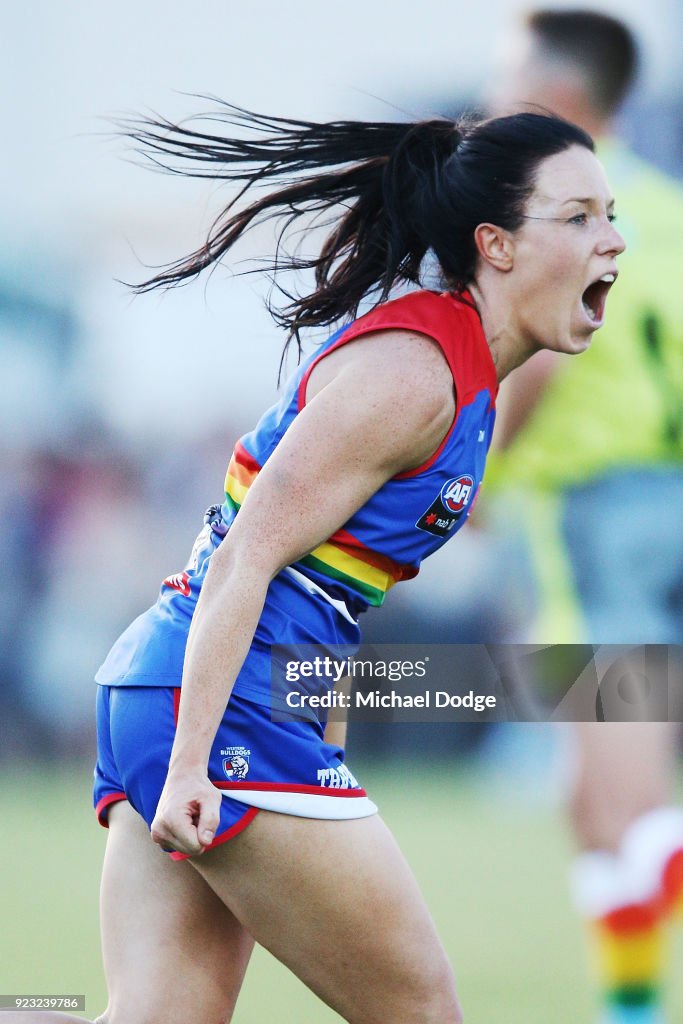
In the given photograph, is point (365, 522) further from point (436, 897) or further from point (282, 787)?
point (436, 897)

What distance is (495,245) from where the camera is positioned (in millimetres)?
2195

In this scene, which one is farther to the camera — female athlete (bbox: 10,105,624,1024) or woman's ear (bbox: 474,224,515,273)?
woman's ear (bbox: 474,224,515,273)

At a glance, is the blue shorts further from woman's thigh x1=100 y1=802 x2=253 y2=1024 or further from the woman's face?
the woman's face

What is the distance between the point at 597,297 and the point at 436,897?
3.22 meters

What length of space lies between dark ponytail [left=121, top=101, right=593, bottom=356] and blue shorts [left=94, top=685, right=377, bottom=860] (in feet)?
2.32

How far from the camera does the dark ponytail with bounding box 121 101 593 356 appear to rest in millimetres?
2203

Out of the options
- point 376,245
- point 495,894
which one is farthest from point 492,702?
point 376,245

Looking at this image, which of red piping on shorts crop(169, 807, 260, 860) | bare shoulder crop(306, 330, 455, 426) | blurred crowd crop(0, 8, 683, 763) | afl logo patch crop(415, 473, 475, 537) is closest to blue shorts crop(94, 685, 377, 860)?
red piping on shorts crop(169, 807, 260, 860)

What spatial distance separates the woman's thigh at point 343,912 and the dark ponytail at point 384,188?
86cm

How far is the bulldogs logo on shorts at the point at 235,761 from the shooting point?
195 centimetres

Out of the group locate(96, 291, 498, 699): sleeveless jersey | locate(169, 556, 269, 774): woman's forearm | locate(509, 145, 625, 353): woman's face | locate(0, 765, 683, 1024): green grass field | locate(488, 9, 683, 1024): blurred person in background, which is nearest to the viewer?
locate(169, 556, 269, 774): woman's forearm

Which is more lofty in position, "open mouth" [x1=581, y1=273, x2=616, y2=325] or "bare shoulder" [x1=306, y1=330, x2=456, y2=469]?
"open mouth" [x1=581, y1=273, x2=616, y2=325]

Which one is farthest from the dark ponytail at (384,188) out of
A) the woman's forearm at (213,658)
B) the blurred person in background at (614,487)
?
the blurred person in background at (614,487)

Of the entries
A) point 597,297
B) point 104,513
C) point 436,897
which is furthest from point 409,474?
point 104,513
